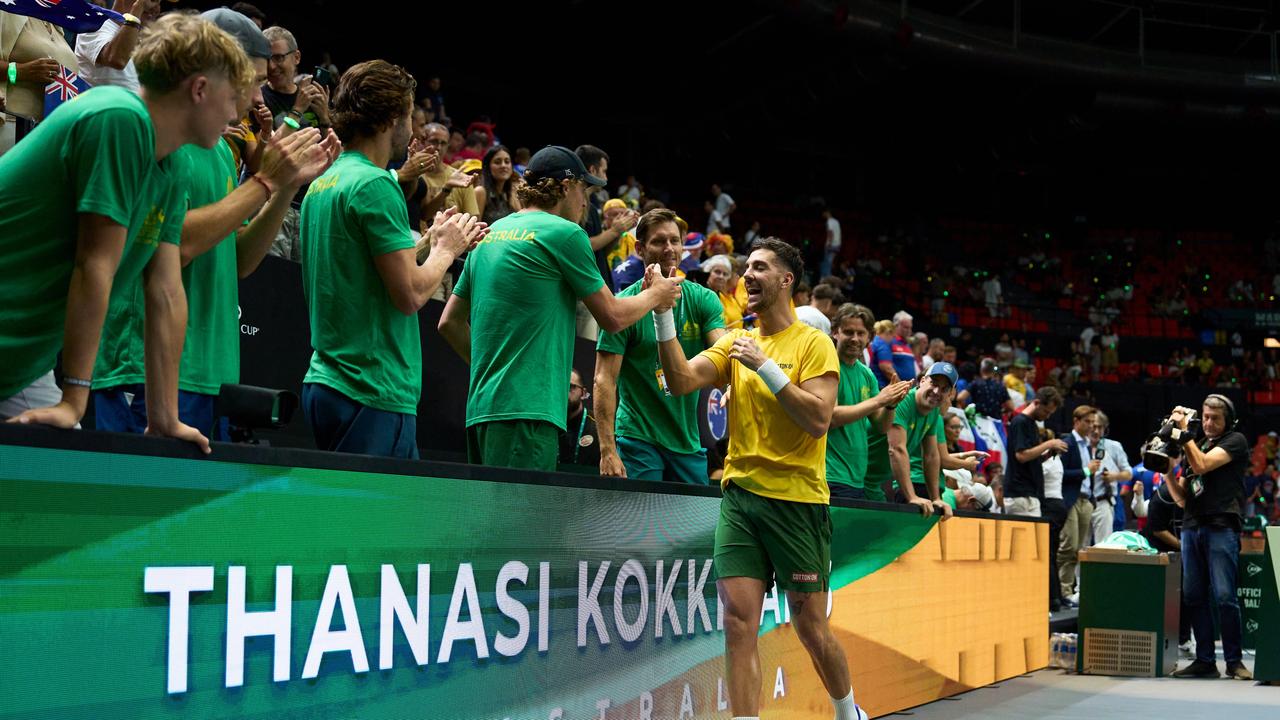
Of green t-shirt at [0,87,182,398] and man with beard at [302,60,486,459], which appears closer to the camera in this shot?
green t-shirt at [0,87,182,398]

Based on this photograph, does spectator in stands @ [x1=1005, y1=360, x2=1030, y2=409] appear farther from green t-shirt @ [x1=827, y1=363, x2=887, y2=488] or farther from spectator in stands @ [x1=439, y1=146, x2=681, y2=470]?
spectator in stands @ [x1=439, y1=146, x2=681, y2=470]

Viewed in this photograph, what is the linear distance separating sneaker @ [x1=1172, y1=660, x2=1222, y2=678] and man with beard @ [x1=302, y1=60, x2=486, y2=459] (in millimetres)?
7503

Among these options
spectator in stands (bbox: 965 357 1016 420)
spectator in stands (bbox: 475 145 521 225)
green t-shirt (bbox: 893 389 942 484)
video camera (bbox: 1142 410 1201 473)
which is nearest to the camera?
green t-shirt (bbox: 893 389 942 484)

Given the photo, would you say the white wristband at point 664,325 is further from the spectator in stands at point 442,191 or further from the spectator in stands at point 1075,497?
the spectator in stands at point 1075,497

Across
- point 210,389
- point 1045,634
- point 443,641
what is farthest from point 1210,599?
point 210,389

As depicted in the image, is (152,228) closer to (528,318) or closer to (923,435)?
(528,318)

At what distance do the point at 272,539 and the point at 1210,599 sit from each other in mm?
8189

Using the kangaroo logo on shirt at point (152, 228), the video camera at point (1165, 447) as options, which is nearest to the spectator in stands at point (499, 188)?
the video camera at point (1165, 447)

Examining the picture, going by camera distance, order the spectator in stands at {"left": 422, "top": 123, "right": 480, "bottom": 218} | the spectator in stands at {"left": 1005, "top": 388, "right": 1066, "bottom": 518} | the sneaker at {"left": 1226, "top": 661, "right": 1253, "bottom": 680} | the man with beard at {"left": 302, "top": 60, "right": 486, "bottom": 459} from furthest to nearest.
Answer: the spectator in stands at {"left": 1005, "top": 388, "right": 1066, "bottom": 518}
the sneaker at {"left": 1226, "top": 661, "right": 1253, "bottom": 680}
the spectator in stands at {"left": 422, "top": 123, "right": 480, "bottom": 218}
the man with beard at {"left": 302, "top": 60, "right": 486, "bottom": 459}

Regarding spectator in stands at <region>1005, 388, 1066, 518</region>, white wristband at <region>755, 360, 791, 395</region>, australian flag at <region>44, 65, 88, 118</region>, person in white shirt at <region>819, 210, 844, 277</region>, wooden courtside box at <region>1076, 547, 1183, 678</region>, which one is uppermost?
person in white shirt at <region>819, 210, 844, 277</region>

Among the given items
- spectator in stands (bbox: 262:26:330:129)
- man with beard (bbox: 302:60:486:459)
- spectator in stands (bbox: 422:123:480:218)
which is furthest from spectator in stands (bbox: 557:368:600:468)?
man with beard (bbox: 302:60:486:459)

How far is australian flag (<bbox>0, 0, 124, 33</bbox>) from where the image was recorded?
393 cm

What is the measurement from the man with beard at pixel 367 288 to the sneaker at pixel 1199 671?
7.50 metres

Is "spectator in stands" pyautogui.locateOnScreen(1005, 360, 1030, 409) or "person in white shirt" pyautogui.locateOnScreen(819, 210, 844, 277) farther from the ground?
"person in white shirt" pyautogui.locateOnScreen(819, 210, 844, 277)
